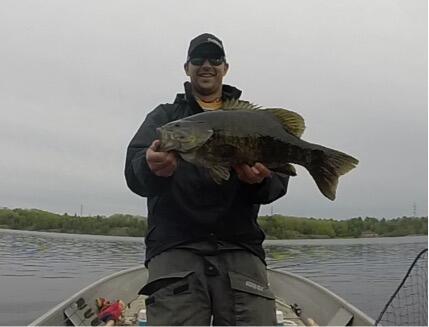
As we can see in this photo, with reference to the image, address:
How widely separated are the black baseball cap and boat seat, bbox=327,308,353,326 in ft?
13.9

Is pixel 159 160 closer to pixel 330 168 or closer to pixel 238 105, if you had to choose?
pixel 238 105

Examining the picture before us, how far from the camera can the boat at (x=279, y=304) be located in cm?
623

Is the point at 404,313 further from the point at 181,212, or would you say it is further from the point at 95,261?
the point at 95,261

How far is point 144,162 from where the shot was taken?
2.67 m

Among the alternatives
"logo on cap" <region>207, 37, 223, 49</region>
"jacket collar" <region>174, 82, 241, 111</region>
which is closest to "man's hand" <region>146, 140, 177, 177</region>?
"jacket collar" <region>174, 82, 241, 111</region>

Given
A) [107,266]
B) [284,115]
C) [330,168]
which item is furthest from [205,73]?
[107,266]

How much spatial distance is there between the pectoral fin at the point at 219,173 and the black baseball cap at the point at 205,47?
2.55ft

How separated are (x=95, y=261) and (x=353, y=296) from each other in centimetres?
1635

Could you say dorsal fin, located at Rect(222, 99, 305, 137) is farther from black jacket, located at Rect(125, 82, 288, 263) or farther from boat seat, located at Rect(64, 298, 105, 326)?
boat seat, located at Rect(64, 298, 105, 326)

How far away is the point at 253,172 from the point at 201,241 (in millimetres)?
466

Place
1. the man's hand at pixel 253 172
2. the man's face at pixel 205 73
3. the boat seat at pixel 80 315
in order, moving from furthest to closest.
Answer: the boat seat at pixel 80 315
the man's face at pixel 205 73
the man's hand at pixel 253 172

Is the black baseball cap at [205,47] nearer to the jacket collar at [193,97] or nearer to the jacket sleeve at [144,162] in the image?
the jacket collar at [193,97]

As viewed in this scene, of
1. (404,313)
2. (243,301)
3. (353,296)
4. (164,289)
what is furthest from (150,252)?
(353,296)

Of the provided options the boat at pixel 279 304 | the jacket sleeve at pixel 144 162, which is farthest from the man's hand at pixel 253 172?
the boat at pixel 279 304
